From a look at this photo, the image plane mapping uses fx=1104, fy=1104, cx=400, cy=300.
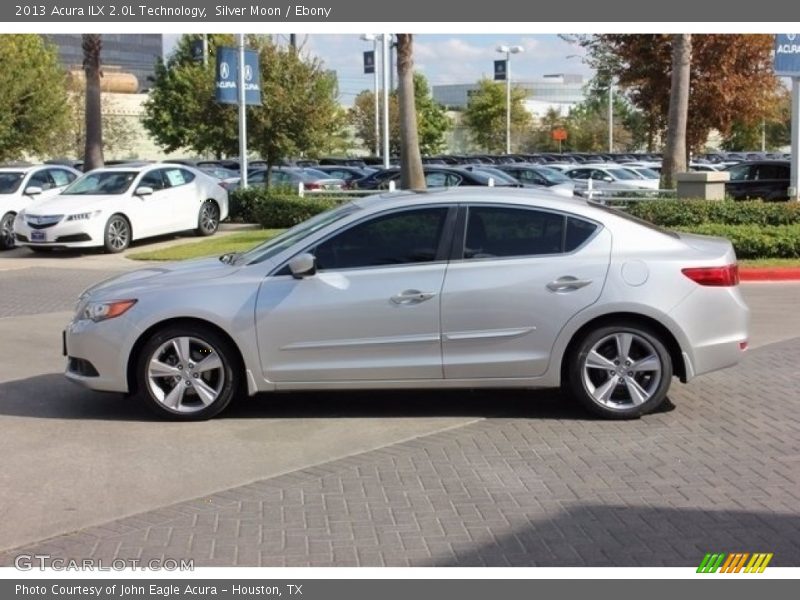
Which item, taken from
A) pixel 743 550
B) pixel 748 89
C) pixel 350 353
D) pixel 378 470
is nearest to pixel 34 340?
pixel 350 353

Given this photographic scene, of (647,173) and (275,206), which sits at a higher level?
(647,173)

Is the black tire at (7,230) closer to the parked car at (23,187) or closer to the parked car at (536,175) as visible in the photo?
the parked car at (23,187)

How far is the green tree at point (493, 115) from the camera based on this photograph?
254 ft

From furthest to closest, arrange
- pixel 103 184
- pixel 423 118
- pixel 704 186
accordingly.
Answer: pixel 423 118, pixel 103 184, pixel 704 186

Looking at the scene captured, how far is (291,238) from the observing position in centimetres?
820

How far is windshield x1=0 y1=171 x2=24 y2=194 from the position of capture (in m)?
21.7

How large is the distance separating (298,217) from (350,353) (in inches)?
594

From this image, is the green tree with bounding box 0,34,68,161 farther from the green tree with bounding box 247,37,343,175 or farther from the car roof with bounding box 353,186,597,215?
the car roof with bounding box 353,186,597,215

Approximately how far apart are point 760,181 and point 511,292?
2098 cm

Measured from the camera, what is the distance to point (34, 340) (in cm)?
1131

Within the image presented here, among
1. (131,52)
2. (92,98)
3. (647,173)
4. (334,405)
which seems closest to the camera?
(334,405)

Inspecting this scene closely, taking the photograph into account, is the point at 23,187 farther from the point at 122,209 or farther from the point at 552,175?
the point at 552,175

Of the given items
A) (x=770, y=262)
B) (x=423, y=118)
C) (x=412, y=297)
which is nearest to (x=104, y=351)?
(x=412, y=297)

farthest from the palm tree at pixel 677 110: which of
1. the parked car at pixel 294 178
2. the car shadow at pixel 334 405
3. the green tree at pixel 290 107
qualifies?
the car shadow at pixel 334 405
